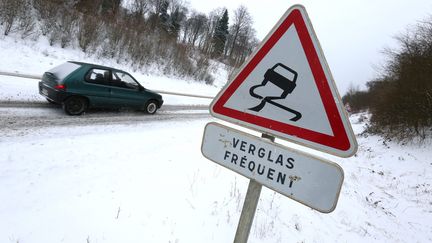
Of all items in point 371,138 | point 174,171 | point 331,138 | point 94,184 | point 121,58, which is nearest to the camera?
point 331,138

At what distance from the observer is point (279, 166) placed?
4.62 feet

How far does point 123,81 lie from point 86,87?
1.39 metres

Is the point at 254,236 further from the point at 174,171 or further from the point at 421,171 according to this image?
the point at 421,171

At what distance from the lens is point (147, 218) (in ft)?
10.6

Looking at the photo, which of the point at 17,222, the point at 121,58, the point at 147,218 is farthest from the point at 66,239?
the point at 121,58

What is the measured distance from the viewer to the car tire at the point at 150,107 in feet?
32.2

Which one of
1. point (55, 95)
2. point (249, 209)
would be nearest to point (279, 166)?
point (249, 209)

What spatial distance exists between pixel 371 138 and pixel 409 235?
9.97 metres

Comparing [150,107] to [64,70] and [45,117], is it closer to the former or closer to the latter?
[64,70]

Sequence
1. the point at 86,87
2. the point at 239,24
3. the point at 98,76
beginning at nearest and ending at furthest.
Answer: the point at 86,87, the point at 98,76, the point at 239,24

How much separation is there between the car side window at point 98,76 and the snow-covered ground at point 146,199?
70.3 inches

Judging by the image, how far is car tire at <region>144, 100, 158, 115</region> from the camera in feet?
32.2

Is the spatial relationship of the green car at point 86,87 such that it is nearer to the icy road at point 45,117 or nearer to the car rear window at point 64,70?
the car rear window at point 64,70

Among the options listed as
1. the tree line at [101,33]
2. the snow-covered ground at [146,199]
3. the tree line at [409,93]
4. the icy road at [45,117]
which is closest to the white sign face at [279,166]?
the snow-covered ground at [146,199]
